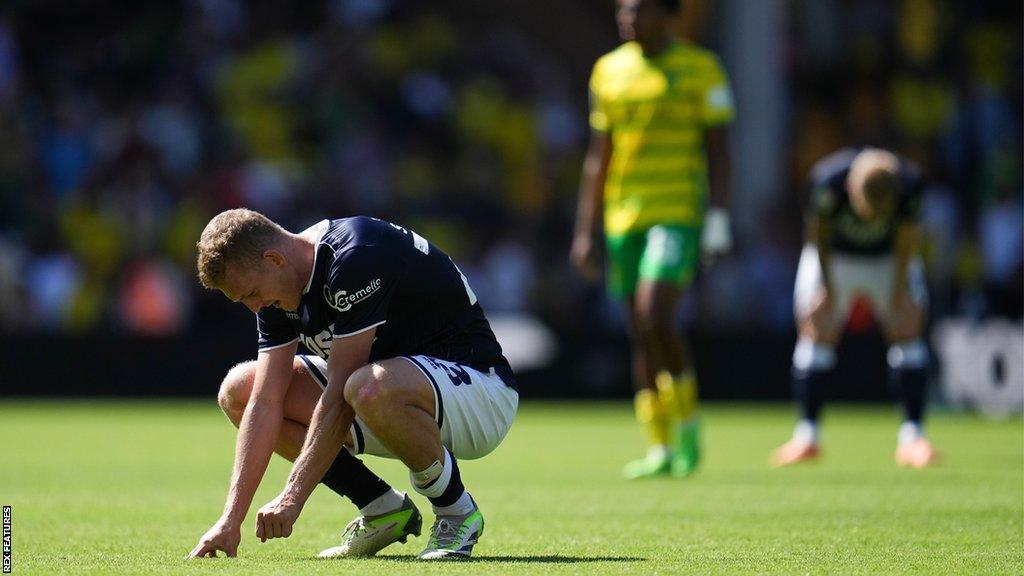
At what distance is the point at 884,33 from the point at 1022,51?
1.88 meters

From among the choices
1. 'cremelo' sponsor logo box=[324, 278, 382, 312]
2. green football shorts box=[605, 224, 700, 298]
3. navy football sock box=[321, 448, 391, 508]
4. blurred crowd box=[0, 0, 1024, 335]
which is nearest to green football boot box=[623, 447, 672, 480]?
green football shorts box=[605, 224, 700, 298]

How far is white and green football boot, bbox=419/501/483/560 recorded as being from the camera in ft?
18.6

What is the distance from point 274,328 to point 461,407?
2.31ft

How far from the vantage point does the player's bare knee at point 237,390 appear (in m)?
5.87

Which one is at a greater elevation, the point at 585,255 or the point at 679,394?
the point at 585,255

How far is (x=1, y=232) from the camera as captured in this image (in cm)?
1897

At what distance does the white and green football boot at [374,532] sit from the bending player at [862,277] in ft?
15.7

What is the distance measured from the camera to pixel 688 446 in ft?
30.8

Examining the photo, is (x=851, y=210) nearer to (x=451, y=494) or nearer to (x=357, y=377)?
(x=451, y=494)

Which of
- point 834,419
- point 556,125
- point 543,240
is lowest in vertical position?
point 834,419

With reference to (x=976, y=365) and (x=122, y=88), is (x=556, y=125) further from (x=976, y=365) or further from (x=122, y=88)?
(x=976, y=365)

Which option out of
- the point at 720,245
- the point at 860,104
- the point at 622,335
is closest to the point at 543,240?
the point at 622,335

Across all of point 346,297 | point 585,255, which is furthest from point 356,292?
point 585,255

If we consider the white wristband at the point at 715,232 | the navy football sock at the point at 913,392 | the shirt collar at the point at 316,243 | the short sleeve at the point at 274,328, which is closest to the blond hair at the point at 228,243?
the shirt collar at the point at 316,243
